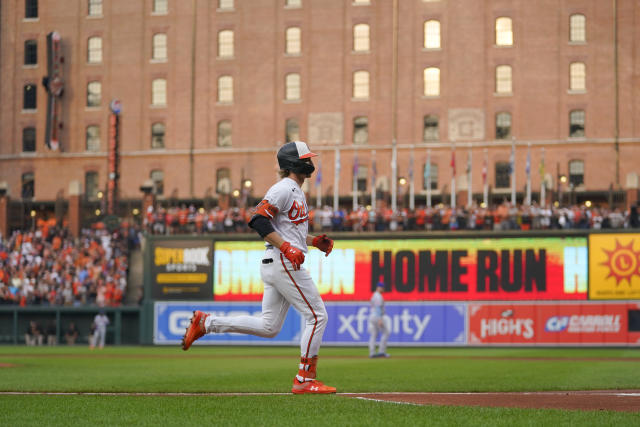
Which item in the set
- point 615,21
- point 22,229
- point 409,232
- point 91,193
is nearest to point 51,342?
point 409,232

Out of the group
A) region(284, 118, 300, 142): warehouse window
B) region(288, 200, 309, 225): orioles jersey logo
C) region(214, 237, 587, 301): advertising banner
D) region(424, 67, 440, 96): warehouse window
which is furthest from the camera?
region(284, 118, 300, 142): warehouse window

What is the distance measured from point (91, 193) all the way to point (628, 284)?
152 ft

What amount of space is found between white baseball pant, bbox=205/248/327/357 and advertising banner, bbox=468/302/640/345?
30.3 metres

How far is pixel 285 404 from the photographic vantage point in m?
10.2

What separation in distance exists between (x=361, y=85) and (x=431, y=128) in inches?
221

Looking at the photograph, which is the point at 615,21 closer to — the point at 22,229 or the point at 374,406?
the point at 22,229

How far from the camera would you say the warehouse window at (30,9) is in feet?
255

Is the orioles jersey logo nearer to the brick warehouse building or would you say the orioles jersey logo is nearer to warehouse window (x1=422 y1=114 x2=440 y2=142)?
the brick warehouse building

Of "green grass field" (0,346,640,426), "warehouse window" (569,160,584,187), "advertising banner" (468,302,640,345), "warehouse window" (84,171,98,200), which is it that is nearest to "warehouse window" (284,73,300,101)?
"warehouse window" (84,171,98,200)

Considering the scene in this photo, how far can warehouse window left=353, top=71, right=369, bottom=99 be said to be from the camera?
71.6m

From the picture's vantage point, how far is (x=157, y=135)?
75.5m

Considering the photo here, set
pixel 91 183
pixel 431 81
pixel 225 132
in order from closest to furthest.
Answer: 1. pixel 431 81
2. pixel 225 132
3. pixel 91 183

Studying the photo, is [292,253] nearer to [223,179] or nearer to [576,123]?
[576,123]

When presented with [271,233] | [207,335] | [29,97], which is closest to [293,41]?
[29,97]
